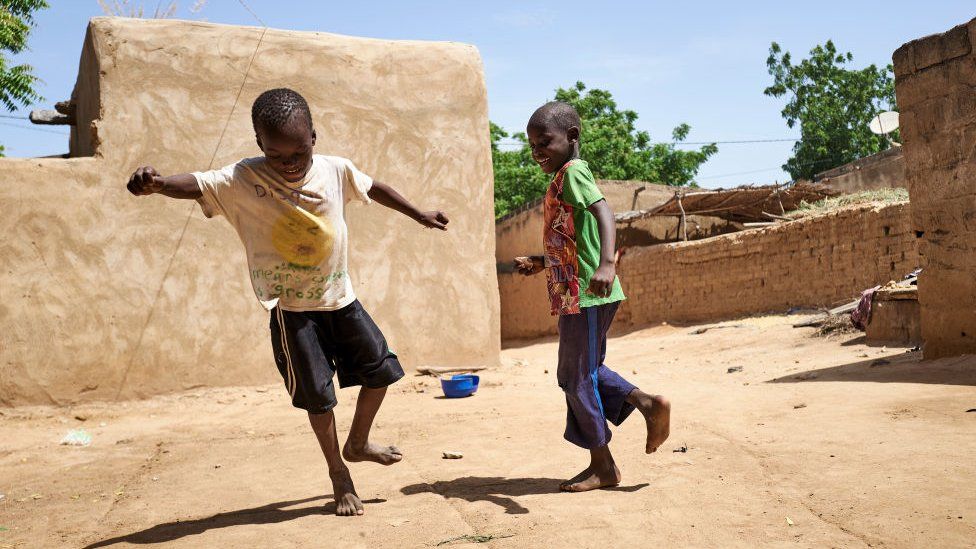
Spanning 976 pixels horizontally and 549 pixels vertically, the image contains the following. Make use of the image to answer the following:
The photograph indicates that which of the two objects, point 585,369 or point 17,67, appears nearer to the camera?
point 585,369

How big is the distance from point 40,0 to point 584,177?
13.4 meters

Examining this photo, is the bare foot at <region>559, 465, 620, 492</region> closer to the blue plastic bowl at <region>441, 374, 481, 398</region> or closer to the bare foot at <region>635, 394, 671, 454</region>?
the bare foot at <region>635, 394, 671, 454</region>

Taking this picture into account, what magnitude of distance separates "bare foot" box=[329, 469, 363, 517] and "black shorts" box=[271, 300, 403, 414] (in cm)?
24

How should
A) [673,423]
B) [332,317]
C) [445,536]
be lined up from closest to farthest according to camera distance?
[445,536] → [332,317] → [673,423]

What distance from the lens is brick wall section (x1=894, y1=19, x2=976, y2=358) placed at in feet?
17.3

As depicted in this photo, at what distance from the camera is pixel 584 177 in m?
2.99

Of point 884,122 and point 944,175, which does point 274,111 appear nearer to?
point 944,175

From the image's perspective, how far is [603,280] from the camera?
275cm

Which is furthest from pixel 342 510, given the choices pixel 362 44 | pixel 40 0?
pixel 40 0

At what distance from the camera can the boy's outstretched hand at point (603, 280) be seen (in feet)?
9.02

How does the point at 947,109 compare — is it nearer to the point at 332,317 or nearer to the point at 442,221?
the point at 442,221

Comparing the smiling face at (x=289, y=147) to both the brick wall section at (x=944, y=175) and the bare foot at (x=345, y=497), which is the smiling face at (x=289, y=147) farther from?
the brick wall section at (x=944, y=175)

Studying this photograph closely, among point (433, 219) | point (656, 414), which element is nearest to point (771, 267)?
point (656, 414)

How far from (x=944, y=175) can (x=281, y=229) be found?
462cm
